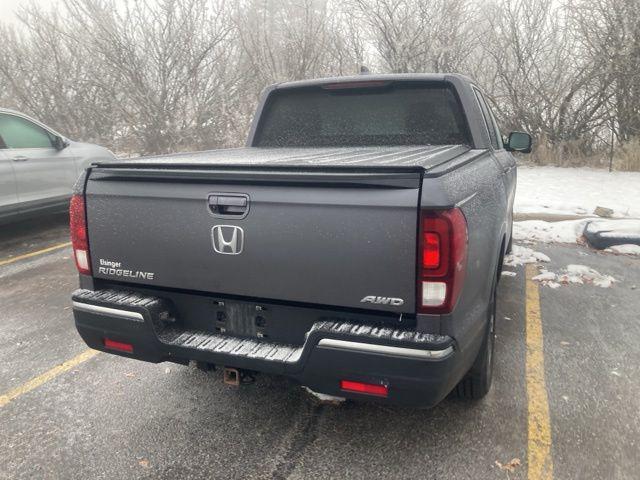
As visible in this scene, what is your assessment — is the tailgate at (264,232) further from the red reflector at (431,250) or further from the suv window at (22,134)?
the suv window at (22,134)

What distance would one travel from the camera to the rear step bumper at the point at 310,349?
83.2 inches

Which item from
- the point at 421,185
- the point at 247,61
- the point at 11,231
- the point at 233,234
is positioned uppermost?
the point at 247,61

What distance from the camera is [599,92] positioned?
1223 centimetres

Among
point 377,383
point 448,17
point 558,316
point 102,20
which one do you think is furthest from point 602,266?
point 102,20

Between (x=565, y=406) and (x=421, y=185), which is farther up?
(x=421, y=185)

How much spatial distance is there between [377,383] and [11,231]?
7581 millimetres

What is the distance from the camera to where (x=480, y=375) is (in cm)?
288

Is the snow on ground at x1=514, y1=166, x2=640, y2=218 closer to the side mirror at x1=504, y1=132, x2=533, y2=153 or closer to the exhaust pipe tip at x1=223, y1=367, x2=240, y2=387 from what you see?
the side mirror at x1=504, y1=132, x2=533, y2=153

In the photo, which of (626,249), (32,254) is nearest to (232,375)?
(32,254)

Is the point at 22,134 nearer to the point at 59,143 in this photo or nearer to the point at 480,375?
the point at 59,143

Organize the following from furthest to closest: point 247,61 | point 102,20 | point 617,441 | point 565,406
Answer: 1. point 247,61
2. point 102,20
3. point 565,406
4. point 617,441

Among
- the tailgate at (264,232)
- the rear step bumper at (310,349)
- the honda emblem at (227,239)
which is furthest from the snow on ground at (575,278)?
the honda emblem at (227,239)

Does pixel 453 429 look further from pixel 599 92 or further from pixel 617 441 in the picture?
pixel 599 92

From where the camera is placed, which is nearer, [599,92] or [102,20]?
[599,92]
